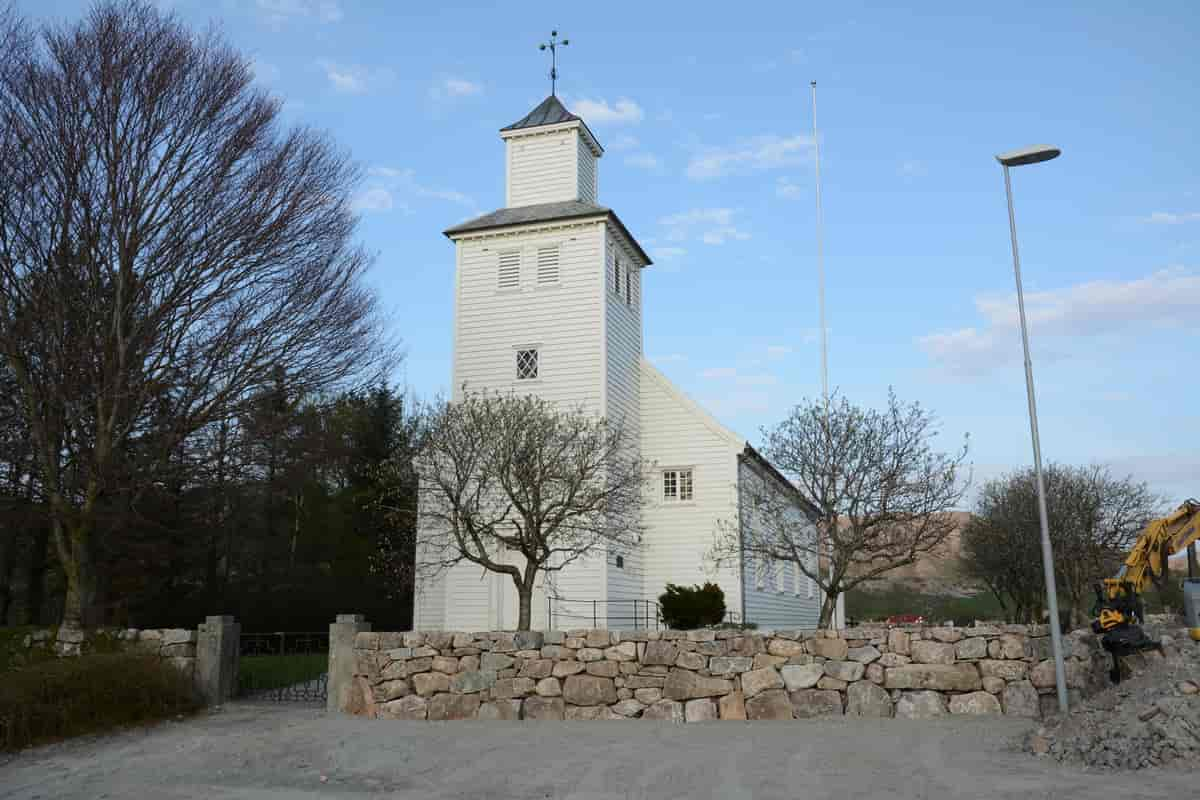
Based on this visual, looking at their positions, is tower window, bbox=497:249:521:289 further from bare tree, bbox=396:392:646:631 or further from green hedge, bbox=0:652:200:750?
green hedge, bbox=0:652:200:750

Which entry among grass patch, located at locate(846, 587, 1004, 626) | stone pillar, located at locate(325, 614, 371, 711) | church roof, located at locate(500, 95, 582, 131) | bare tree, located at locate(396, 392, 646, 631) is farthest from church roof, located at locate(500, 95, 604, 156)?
grass patch, located at locate(846, 587, 1004, 626)

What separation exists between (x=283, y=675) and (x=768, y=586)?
14.3 m

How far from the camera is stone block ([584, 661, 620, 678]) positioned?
13.7 m

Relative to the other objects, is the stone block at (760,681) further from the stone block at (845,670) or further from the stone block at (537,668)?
the stone block at (537,668)

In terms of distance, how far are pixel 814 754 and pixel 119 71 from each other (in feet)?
47.6

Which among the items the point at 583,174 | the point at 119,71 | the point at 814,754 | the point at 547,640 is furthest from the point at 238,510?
the point at 814,754

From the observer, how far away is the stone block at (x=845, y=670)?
13.1 metres

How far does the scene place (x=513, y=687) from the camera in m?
14.0

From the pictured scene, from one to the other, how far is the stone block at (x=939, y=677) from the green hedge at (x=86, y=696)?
9991mm

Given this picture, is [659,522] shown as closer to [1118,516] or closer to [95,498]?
[95,498]

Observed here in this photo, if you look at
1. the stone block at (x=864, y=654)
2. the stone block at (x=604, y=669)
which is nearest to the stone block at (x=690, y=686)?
the stone block at (x=604, y=669)

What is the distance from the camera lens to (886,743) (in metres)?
11.0

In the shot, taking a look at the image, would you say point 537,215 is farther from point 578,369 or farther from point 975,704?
point 975,704

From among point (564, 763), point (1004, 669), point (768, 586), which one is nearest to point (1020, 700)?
point (1004, 669)
